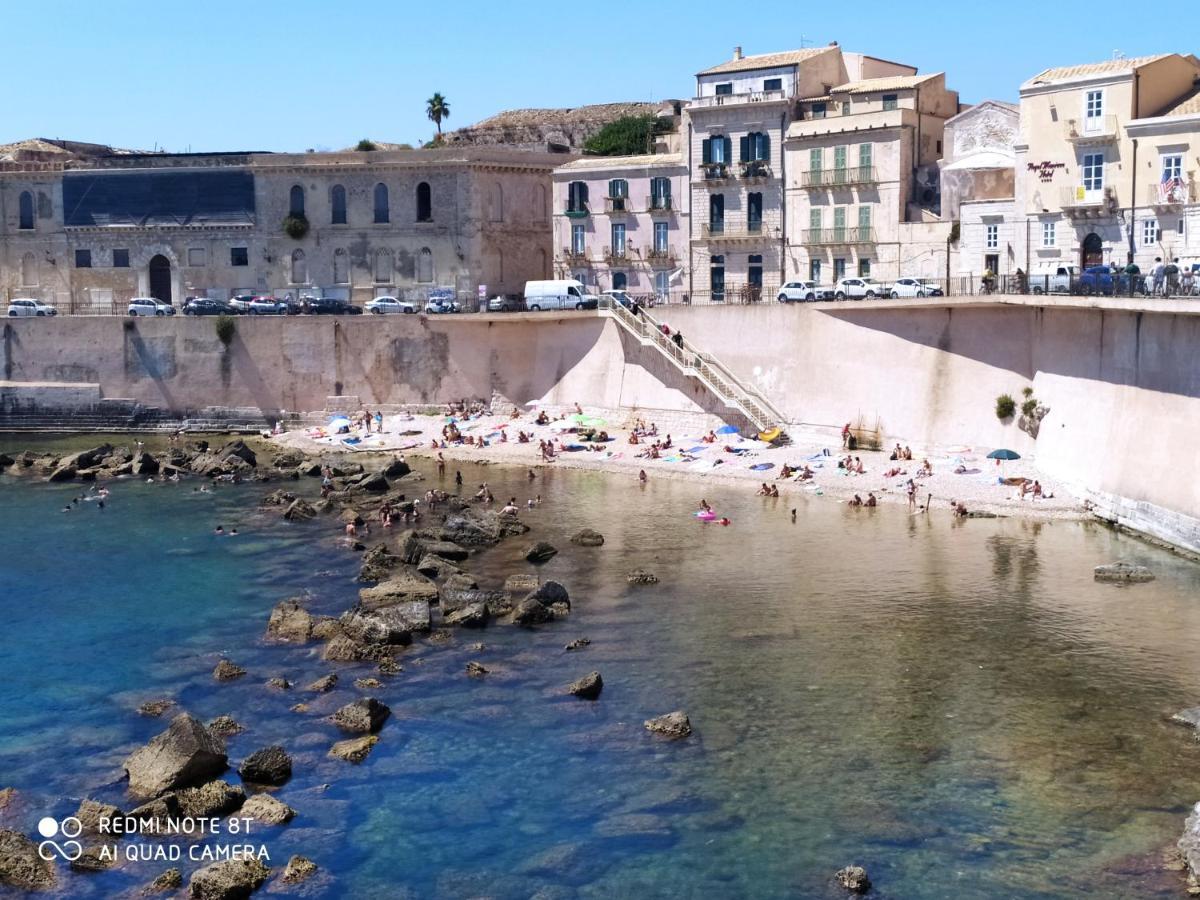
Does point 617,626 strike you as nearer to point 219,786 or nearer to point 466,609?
point 466,609

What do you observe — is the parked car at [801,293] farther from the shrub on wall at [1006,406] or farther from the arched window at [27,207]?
the arched window at [27,207]

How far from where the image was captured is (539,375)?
2419 inches

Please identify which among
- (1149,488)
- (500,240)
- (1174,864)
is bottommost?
(1174,864)

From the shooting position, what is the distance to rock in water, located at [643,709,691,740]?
2531cm

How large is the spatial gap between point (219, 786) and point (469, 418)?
3832cm

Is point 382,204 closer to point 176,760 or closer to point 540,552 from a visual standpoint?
point 540,552

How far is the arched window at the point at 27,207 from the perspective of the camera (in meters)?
72.4

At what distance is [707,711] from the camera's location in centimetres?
2645

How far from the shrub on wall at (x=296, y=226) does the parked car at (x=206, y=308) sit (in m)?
5.57

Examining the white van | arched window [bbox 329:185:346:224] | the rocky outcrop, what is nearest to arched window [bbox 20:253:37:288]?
arched window [bbox 329:185:346:224]

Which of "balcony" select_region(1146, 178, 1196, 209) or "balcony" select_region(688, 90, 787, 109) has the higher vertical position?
"balcony" select_region(688, 90, 787, 109)

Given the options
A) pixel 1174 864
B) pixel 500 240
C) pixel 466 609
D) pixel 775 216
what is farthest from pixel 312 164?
pixel 1174 864

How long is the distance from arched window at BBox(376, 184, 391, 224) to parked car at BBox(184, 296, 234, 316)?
27.4ft

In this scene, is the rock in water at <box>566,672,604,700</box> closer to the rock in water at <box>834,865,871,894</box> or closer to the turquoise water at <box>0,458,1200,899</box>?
the turquoise water at <box>0,458,1200,899</box>
